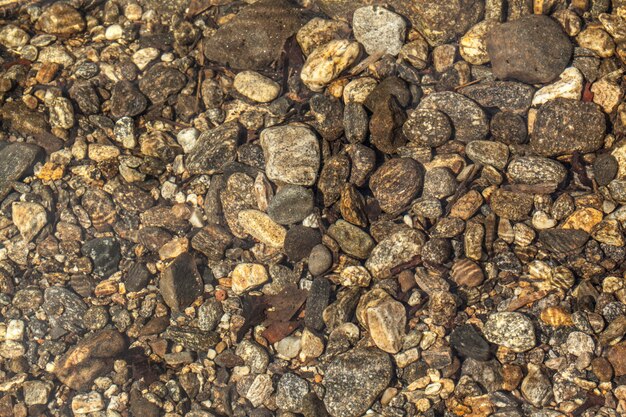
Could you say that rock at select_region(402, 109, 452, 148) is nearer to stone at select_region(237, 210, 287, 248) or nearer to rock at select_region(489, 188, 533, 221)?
rock at select_region(489, 188, 533, 221)

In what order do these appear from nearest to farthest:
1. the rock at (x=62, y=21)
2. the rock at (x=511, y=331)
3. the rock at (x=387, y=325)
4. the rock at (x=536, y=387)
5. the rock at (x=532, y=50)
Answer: the rock at (x=536, y=387)
the rock at (x=511, y=331)
the rock at (x=387, y=325)
the rock at (x=532, y=50)
the rock at (x=62, y=21)

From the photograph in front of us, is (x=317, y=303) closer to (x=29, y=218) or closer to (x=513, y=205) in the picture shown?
(x=513, y=205)

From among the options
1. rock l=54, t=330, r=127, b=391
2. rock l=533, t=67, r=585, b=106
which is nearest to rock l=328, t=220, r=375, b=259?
rock l=533, t=67, r=585, b=106

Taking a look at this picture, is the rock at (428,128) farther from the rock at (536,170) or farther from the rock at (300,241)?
the rock at (300,241)

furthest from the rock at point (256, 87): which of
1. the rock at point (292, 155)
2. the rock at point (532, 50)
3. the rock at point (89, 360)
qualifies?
the rock at point (89, 360)

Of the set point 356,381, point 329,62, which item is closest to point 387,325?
point 356,381

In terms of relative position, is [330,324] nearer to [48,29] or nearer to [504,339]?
[504,339]

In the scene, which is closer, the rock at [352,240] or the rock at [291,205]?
the rock at [352,240]

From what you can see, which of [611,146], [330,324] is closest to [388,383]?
[330,324]
